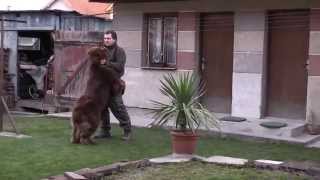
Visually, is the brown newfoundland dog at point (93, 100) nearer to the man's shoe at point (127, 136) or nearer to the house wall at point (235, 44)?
the man's shoe at point (127, 136)

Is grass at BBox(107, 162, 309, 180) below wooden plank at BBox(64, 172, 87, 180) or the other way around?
below

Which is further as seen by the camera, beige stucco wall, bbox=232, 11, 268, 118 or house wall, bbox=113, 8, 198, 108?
house wall, bbox=113, 8, 198, 108

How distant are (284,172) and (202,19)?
21.0 feet

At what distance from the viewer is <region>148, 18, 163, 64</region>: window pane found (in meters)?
14.2

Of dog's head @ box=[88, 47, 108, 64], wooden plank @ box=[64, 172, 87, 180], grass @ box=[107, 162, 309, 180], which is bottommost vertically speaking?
grass @ box=[107, 162, 309, 180]

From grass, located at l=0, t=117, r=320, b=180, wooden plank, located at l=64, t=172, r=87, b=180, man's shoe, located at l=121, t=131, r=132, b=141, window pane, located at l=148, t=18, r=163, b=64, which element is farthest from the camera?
window pane, located at l=148, t=18, r=163, b=64

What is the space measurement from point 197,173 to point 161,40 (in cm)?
706

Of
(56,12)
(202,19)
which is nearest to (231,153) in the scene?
(202,19)

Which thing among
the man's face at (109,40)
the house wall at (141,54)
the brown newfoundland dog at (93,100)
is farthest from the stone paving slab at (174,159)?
the house wall at (141,54)

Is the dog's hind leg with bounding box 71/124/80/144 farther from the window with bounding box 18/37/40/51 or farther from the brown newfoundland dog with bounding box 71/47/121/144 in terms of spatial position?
the window with bounding box 18/37/40/51

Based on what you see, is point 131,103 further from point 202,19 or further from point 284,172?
point 284,172

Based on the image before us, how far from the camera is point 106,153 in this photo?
9.14 metres

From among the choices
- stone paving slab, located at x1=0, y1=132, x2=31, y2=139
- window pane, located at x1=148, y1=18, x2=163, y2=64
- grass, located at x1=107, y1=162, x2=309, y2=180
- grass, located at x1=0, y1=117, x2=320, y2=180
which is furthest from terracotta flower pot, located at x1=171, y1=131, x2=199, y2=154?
window pane, located at x1=148, y1=18, x2=163, y2=64

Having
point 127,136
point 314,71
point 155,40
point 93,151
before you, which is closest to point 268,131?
point 314,71
